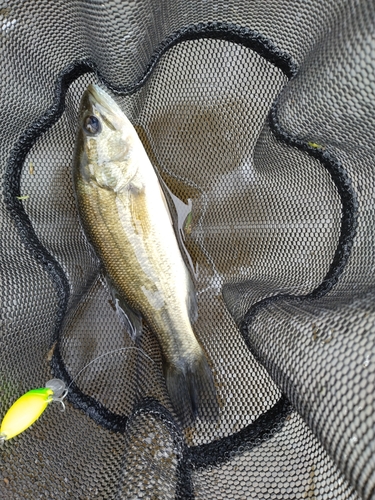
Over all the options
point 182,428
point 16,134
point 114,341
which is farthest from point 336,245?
point 16,134

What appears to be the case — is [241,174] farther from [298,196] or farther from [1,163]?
[1,163]

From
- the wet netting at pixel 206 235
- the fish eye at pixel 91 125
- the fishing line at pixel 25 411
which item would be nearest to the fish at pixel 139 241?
the fish eye at pixel 91 125

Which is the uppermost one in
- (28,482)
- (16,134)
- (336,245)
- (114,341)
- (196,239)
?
(16,134)

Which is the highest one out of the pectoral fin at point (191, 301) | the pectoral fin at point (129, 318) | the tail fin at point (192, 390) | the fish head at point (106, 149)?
the fish head at point (106, 149)

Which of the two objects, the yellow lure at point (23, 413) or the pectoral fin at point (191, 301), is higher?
the pectoral fin at point (191, 301)

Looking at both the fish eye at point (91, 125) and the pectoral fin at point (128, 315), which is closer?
the fish eye at point (91, 125)

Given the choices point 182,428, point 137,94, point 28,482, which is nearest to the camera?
point 28,482

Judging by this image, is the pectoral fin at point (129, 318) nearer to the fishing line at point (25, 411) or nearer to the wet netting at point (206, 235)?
the wet netting at point (206, 235)

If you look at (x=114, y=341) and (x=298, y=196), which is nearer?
(x=298, y=196)
